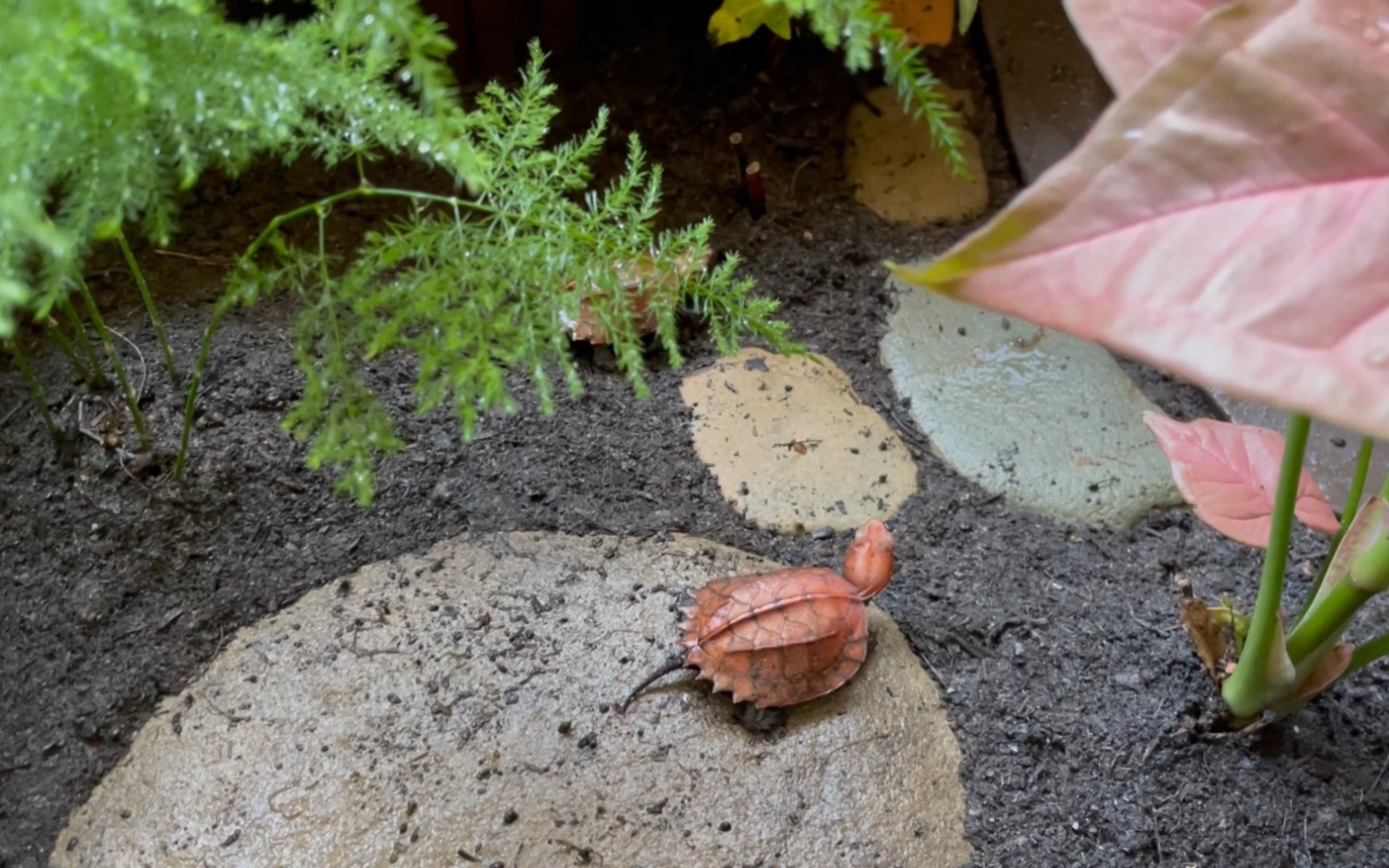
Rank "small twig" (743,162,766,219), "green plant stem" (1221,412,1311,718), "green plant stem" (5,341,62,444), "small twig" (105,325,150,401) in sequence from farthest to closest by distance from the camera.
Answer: "small twig" (743,162,766,219)
"small twig" (105,325,150,401)
"green plant stem" (5,341,62,444)
"green plant stem" (1221,412,1311,718)

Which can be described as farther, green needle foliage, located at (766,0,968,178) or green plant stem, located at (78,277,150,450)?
green plant stem, located at (78,277,150,450)

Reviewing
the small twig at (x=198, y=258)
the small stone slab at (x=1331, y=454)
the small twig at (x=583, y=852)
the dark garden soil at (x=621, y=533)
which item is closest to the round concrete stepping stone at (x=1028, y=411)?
the dark garden soil at (x=621, y=533)

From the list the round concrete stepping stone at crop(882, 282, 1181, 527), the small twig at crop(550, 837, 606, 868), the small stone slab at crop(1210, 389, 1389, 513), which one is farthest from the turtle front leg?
the small stone slab at crop(1210, 389, 1389, 513)

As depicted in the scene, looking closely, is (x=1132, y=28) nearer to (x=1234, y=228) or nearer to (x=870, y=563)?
(x=1234, y=228)

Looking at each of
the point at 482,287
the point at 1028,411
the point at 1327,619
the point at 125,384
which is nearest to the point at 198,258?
the point at 125,384

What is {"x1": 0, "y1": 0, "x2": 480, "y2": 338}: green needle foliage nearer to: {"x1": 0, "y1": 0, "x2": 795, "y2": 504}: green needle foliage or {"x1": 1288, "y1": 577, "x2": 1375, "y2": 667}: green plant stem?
{"x1": 0, "y1": 0, "x2": 795, "y2": 504}: green needle foliage
